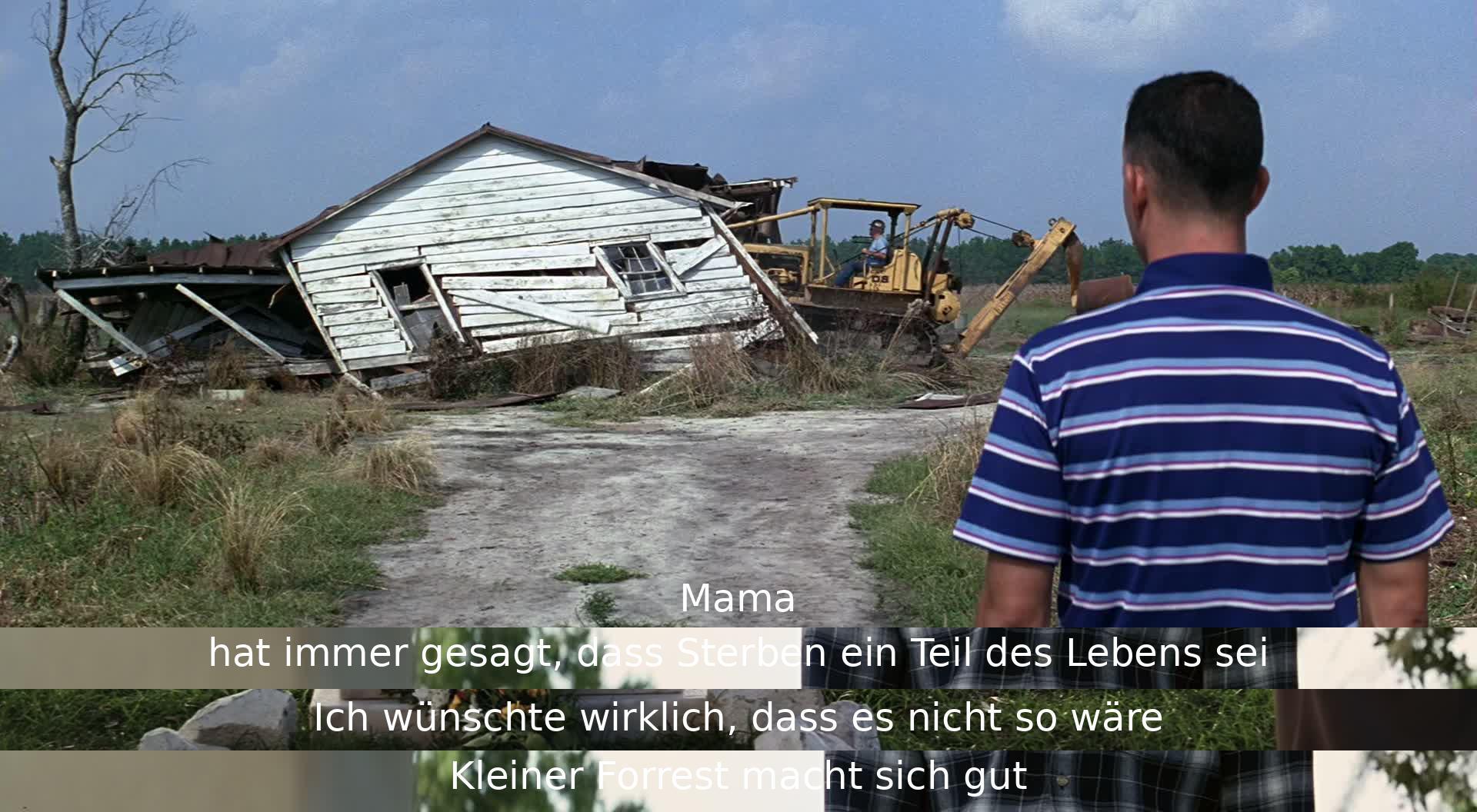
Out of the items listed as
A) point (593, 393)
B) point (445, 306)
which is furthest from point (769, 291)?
point (445, 306)

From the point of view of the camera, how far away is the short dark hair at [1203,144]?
1641 mm

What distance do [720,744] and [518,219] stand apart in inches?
599

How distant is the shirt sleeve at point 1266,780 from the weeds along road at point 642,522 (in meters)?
2.48

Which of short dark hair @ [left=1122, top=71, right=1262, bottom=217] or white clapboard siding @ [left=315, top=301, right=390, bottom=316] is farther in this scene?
white clapboard siding @ [left=315, top=301, right=390, bottom=316]

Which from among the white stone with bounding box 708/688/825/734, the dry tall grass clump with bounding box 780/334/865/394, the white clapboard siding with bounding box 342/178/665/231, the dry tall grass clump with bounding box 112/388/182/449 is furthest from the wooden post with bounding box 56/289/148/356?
the white stone with bounding box 708/688/825/734

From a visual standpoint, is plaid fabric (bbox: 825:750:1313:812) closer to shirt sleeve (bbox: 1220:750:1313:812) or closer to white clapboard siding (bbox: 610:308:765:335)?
shirt sleeve (bbox: 1220:750:1313:812)

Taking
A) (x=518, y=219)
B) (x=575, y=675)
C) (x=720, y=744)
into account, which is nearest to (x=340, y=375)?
(x=518, y=219)

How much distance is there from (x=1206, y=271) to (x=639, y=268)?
16594 millimetres

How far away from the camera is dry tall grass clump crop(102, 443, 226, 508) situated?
7688mm

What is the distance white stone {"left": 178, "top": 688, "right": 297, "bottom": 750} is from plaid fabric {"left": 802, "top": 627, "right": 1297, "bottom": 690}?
8.61 ft

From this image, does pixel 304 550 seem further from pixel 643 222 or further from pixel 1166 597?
pixel 643 222

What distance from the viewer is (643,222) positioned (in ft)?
58.7

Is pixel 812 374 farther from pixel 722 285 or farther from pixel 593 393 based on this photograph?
pixel 593 393

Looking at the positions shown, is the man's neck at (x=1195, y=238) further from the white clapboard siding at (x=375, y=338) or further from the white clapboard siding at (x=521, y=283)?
the white clapboard siding at (x=375, y=338)
